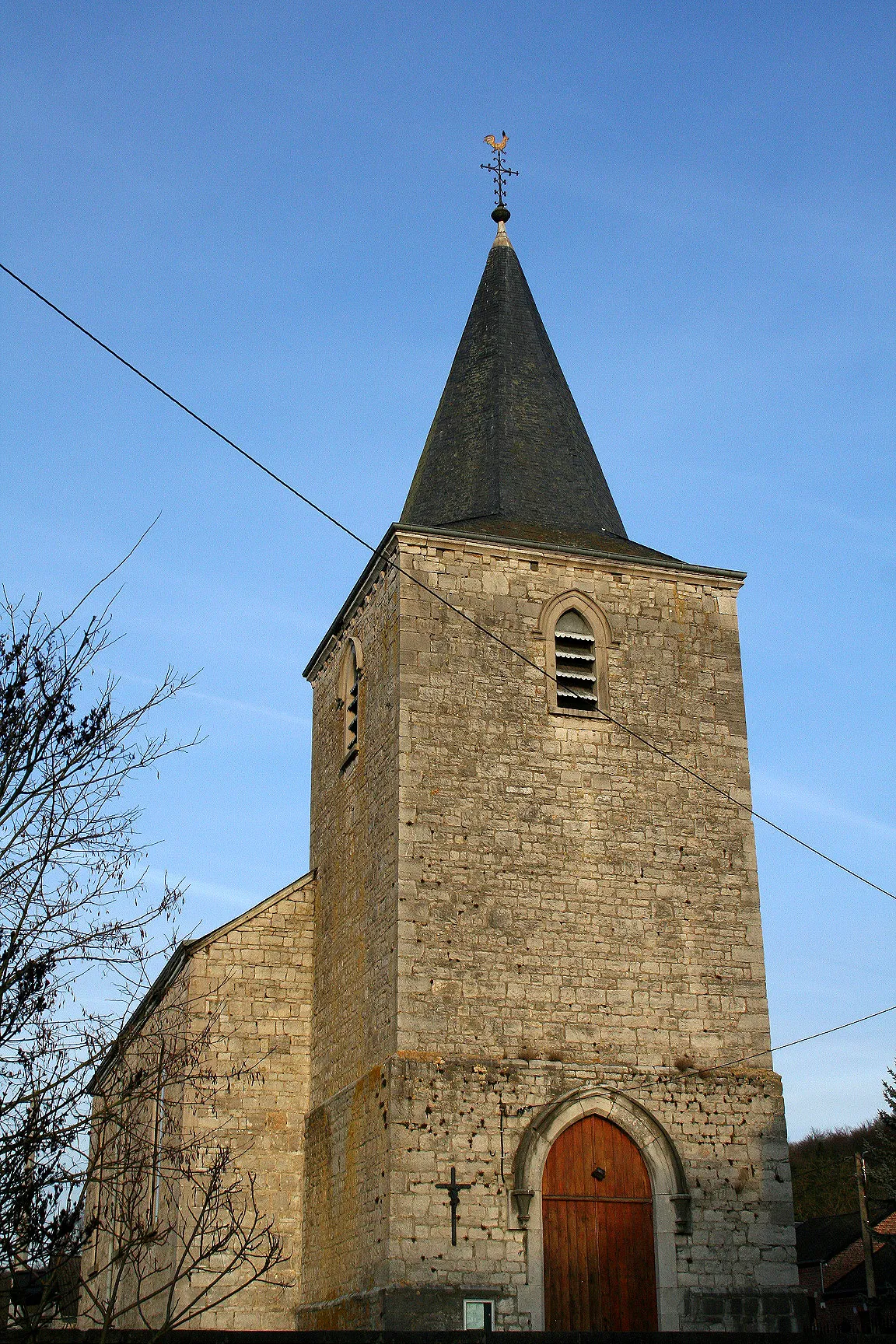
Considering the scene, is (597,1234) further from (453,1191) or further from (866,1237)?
(866,1237)

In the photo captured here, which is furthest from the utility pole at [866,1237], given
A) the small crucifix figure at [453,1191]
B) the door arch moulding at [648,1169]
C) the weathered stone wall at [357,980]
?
the small crucifix figure at [453,1191]

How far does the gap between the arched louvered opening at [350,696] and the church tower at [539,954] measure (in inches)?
2.2

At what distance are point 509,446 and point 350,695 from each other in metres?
3.71

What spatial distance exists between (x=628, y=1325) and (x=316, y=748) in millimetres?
8297

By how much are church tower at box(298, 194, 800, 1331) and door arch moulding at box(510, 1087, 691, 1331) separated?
23 millimetres

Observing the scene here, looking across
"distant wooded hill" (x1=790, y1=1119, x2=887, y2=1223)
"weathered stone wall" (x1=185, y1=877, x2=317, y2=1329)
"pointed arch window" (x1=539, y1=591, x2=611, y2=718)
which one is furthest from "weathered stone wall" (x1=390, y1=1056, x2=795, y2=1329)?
"distant wooded hill" (x1=790, y1=1119, x2=887, y2=1223)

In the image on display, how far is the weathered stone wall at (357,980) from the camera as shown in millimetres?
13219

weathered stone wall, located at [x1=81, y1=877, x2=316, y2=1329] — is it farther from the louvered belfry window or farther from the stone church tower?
the louvered belfry window

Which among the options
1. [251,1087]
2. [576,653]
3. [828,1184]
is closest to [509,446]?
[576,653]

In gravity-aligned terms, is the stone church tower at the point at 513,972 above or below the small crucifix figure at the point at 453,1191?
above

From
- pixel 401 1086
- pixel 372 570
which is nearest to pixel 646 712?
pixel 372 570

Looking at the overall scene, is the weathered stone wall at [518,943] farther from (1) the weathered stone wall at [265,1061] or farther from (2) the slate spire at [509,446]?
(2) the slate spire at [509,446]

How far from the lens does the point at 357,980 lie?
568 inches

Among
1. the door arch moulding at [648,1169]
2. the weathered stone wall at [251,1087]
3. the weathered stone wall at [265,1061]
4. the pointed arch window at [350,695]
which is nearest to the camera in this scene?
the door arch moulding at [648,1169]
